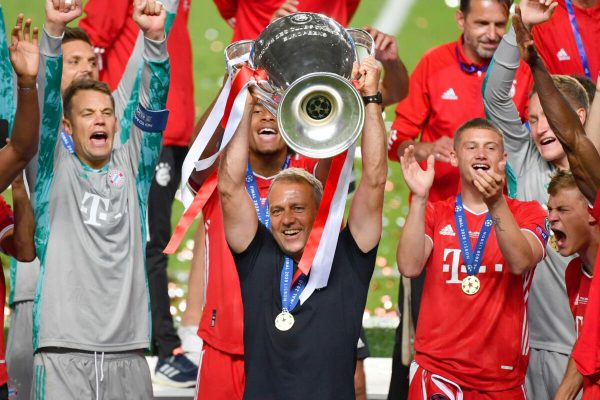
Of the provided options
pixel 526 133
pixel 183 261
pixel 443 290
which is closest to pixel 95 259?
pixel 443 290

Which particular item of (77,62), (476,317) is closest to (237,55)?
(476,317)

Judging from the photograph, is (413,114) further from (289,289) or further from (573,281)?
(289,289)

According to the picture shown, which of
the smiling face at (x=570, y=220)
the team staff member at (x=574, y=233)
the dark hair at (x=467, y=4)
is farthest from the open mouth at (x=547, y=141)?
the dark hair at (x=467, y=4)

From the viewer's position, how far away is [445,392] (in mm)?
5297

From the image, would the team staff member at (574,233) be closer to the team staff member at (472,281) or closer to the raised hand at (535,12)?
the team staff member at (472,281)

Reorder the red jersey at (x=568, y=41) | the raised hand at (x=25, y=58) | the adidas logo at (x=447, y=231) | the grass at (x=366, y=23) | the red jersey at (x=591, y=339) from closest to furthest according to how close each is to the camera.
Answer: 1. the red jersey at (x=591, y=339)
2. the raised hand at (x=25, y=58)
3. the adidas logo at (x=447, y=231)
4. the red jersey at (x=568, y=41)
5. the grass at (x=366, y=23)

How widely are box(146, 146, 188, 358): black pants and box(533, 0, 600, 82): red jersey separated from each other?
2.40 metres

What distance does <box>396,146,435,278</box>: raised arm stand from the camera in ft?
17.1

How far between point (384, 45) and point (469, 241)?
107 centimetres

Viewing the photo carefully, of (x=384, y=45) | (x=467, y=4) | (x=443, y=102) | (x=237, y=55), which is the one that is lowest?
(x=237, y=55)

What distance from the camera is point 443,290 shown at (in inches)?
213

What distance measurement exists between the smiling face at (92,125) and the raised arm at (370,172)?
4.65ft

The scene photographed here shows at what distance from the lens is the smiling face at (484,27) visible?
6680 millimetres

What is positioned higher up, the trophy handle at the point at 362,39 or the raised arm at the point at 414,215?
the trophy handle at the point at 362,39
